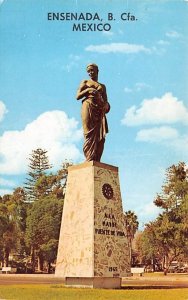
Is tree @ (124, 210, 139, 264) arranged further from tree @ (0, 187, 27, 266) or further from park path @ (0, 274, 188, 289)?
park path @ (0, 274, 188, 289)

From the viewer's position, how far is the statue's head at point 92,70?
1767 centimetres

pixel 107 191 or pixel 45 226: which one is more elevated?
pixel 45 226

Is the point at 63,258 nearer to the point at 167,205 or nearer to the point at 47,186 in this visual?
the point at 167,205

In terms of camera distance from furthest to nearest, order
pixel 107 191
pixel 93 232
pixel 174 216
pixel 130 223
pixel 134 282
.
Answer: pixel 130 223 < pixel 174 216 < pixel 134 282 < pixel 107 191 < pixel 93 232

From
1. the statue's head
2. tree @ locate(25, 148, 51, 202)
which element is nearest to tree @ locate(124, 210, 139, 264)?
tree @ locate(25, 148, 51, 202)

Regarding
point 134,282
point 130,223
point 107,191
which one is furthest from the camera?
point 130,223

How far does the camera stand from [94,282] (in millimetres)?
15711

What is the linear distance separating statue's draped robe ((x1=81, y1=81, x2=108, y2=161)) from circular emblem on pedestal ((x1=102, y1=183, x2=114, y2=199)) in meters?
1.10

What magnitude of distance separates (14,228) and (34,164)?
399 inches

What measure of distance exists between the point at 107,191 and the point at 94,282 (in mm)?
3102

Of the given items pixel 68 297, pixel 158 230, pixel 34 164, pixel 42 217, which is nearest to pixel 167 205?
pixel 158 230

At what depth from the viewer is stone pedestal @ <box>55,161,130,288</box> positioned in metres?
15.7

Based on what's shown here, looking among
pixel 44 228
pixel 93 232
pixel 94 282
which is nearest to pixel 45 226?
pixel 44 228

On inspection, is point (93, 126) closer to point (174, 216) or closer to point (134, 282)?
point (134, 282)
